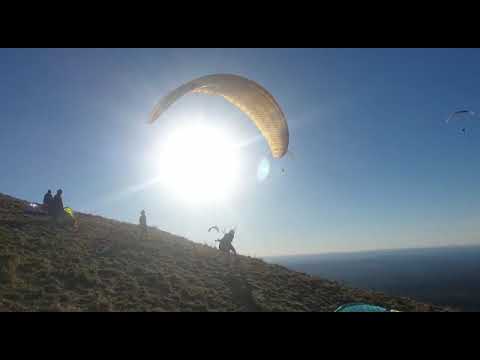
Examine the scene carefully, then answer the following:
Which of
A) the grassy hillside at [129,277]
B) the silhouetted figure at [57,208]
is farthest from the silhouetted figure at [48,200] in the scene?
the grassy hillside at [129,277]

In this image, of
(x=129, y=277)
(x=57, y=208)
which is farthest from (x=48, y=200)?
(x=129, y=277)

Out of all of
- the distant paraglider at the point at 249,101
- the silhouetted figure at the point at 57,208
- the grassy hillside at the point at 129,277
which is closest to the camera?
the distant paraglider at the point at 249,101

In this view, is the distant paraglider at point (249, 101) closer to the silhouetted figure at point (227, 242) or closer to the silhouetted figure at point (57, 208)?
the silhouetted figure at point (227, 242)

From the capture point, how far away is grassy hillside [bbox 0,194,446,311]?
1094 centimetres

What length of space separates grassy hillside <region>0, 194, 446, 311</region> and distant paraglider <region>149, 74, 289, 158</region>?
6.16m

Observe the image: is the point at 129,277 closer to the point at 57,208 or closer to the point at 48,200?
the point at 57,208

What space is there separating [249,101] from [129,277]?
28.0 ft

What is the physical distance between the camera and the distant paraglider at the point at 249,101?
35.0 feet

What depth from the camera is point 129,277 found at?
45.1 feet

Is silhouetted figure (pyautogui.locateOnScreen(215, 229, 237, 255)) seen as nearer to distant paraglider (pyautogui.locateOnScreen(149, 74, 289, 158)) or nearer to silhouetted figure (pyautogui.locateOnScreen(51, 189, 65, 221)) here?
distant paraglider (pyautogui.locateOnScreen(149, 74, 289, 158))

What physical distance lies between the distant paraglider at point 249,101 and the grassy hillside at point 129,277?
20.2ft
